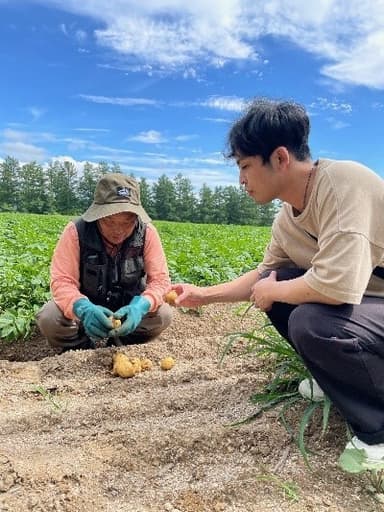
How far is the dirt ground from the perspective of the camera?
175cm

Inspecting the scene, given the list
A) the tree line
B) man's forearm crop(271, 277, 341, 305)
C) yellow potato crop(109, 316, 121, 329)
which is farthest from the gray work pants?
the tree line

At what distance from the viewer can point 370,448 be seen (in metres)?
1.84

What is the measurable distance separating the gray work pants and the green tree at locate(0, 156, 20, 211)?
56594 mm

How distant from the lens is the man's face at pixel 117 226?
3264 millimetres

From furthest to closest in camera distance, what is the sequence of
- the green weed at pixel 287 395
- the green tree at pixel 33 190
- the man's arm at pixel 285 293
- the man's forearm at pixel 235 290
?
the green tree at pixel 33 190, the man's forearm at pixel 235 290, the green weed at pixel 287 395, the man's arm at pixel 285 293

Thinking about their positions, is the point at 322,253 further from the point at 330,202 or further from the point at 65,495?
the point at 65,495

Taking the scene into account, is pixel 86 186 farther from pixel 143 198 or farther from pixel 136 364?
pixel 136 364

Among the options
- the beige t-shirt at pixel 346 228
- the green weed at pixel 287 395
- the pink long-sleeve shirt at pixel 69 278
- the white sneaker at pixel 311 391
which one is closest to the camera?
the beige t-shirt at pixel 346 228

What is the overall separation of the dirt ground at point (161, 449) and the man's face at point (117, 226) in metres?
0.86

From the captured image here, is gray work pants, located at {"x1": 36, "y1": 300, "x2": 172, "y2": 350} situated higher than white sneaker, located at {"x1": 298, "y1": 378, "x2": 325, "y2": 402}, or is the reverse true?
white sneaker, located at {"x1": 298, "y1": 378, "x2": 325, "y2": 402}

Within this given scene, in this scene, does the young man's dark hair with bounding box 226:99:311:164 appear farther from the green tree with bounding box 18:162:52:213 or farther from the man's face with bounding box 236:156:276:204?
the green tree with bounding box 18:162:52:213

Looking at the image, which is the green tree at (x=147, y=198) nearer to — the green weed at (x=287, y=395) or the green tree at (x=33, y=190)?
the green tree at (x=33, y=190)

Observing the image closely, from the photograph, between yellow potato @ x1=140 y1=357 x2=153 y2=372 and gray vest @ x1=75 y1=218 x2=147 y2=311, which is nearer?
yellow potato @ x1=140 y1=357 x2=153 y2=372

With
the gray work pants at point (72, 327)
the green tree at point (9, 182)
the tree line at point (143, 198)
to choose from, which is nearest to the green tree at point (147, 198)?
the tree line at point (143, 198)
